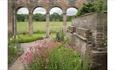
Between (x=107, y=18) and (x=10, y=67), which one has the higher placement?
(x=107, y=18)

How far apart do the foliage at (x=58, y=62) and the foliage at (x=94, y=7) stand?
32 cm

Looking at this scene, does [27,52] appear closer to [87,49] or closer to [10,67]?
[10,67]

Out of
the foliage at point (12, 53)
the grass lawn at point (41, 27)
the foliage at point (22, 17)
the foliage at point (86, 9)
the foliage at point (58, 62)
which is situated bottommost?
the foliage at point (58, 62)

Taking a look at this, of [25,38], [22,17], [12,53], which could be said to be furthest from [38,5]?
[12,53]

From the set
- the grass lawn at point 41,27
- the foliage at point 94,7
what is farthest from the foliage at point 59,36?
the foliage at point 94,7

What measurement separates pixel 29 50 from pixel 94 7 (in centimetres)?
58

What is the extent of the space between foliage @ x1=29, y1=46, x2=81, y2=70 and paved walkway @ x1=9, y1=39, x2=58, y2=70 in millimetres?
51

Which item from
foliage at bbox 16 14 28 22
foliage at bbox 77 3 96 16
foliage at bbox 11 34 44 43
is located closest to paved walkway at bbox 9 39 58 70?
foliage at bbox 11 34 44 43

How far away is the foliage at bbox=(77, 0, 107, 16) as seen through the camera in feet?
13.4

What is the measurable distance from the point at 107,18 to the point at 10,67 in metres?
0.80

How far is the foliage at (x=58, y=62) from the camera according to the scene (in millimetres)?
4070

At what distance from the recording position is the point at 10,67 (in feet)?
13.4

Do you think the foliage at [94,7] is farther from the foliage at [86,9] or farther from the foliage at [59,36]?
the foliage at [59,36]

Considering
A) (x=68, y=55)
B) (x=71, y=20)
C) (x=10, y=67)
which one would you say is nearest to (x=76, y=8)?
(x=71, y=20)
